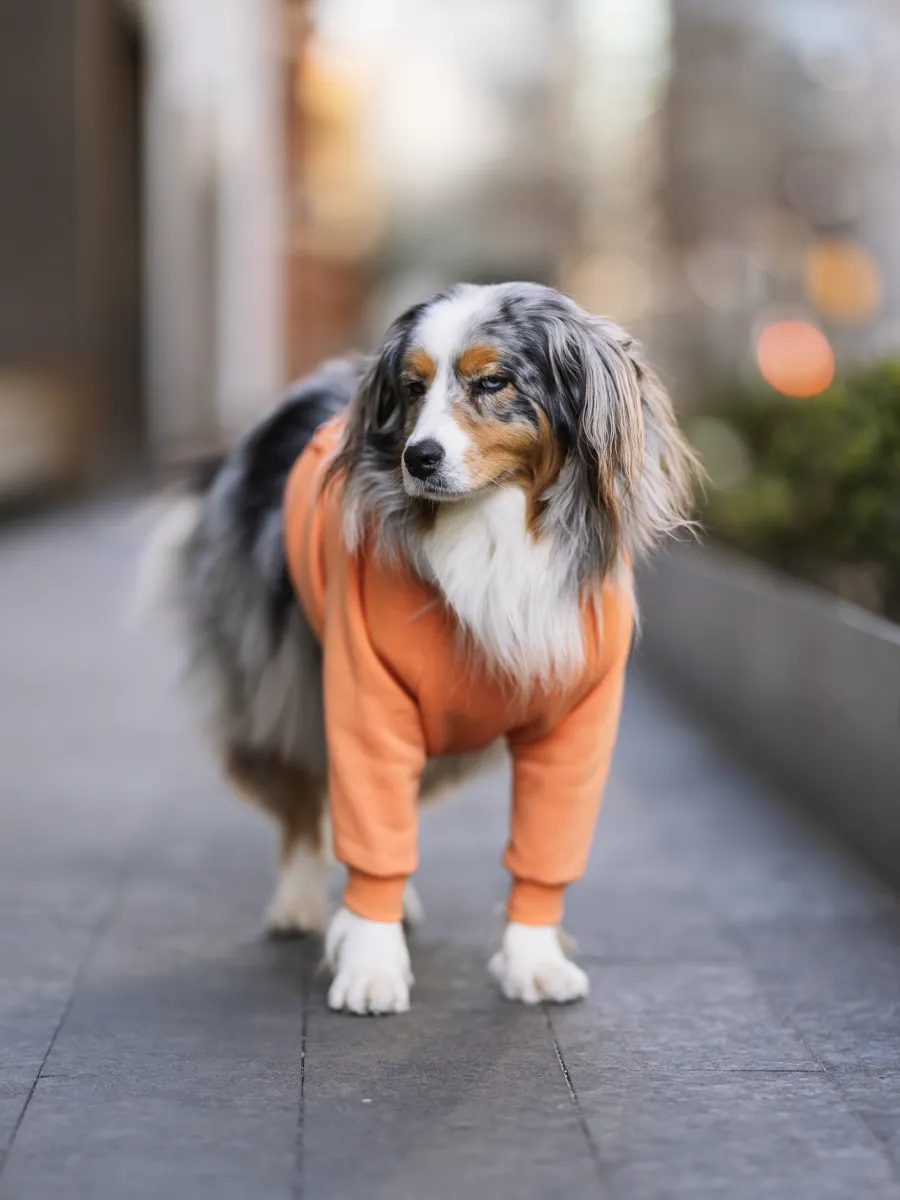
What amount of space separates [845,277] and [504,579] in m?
22.8

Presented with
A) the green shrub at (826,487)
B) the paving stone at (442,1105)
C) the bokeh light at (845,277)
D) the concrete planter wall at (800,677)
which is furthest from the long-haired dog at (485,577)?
the bokeh light at (845,277)

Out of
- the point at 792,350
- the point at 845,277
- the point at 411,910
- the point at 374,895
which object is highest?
the point at 374,895

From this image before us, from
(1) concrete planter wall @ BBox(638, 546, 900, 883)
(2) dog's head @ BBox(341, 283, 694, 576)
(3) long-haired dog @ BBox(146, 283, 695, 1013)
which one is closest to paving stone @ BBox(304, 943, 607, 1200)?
(3) long-haired dog @ BBox(146, 283, 695, 1013)

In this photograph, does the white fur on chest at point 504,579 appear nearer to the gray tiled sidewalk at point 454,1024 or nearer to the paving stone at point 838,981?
the gray tiled sidewalk at point 454,1024

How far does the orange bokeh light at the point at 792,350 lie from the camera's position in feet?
43.7

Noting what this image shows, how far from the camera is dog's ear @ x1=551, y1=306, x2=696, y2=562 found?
3.12 metres

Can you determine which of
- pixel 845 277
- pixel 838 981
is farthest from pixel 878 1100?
pixel 845 277

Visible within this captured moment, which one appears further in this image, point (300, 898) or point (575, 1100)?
point (300, 898)

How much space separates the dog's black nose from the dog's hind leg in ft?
3.78

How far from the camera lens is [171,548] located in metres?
4.25

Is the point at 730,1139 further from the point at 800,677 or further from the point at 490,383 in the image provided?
the point at 800,677

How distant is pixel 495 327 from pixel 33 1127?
1.66 m

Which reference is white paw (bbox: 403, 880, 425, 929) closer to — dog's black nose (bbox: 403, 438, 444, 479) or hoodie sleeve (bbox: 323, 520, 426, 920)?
hoodie sleeve (bbox: 323, 520, 426, 920)

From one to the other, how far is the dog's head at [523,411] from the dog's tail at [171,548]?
1110 millimetres
